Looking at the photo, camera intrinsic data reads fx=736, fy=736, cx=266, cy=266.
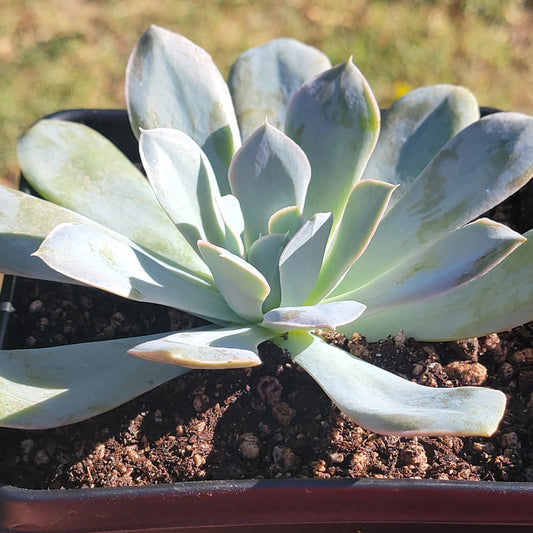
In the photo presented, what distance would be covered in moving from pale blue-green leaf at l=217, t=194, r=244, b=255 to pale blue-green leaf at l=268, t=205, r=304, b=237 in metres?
0.04

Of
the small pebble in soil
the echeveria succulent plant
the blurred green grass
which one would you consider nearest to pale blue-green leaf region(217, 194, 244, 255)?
the echeveria succulent plant

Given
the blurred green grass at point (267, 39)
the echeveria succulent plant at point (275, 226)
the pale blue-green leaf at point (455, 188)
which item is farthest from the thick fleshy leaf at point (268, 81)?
the blurred green grass at point (267, 39)

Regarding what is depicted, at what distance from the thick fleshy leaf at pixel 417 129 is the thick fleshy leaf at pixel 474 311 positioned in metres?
0.16

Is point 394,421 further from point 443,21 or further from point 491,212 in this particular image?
point 443,21

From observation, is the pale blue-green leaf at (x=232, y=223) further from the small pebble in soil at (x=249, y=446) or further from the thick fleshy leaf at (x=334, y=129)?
the small pebble in soil at (x=249, y=446)

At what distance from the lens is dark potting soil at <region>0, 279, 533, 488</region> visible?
2.52ft

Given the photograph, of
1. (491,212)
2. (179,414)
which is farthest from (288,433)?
(491,212)

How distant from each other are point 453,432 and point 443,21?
1600 millimetres

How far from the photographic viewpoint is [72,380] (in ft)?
2.59

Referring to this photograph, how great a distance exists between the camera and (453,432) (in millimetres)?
590

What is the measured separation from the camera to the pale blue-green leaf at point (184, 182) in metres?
0.81

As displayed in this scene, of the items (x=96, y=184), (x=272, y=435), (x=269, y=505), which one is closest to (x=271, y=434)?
(x=272, y=435)

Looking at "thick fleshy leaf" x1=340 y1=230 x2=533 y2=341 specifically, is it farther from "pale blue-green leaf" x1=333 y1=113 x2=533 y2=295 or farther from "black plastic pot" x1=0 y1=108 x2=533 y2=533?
"black plastic pot" x1=0 y1=108 x2=533 y2=533

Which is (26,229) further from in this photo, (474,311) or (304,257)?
(474,311)
